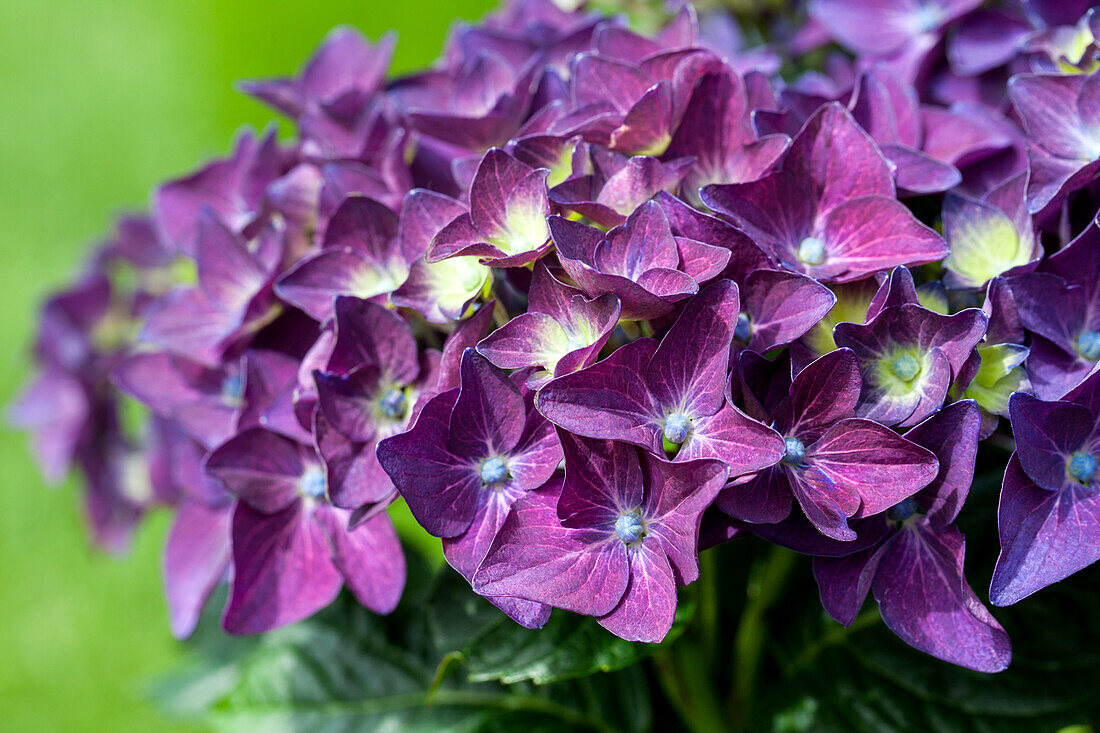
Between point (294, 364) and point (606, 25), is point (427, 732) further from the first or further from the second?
point (606, 25)

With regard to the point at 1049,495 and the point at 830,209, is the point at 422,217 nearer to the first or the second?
the point at 830,209

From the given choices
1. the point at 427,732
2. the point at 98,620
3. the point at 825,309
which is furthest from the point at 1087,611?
the point at 98,620

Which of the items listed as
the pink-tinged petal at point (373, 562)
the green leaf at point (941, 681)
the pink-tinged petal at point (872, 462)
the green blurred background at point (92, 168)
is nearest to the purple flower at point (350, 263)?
the pink-tinged petal at point (373, 562)

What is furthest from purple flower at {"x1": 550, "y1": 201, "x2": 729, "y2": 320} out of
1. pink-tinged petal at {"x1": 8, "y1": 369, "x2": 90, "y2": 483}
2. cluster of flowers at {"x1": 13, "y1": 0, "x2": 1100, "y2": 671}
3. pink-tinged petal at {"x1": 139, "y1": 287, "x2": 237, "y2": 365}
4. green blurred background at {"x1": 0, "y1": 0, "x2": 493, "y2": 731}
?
green blurred background at {"x1": 0, "y1": 0, "x2": 493, "y2": 731}

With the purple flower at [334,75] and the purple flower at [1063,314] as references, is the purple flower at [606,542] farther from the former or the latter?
the purple flower at [334,75]

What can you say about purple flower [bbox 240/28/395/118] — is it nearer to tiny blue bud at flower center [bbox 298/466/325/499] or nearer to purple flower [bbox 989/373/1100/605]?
tiny blue bud at flower center [bbox 298/466/325/499]
